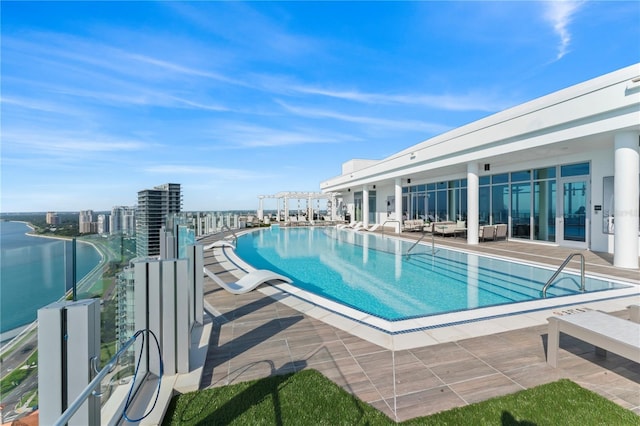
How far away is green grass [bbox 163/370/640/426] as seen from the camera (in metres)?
2.26

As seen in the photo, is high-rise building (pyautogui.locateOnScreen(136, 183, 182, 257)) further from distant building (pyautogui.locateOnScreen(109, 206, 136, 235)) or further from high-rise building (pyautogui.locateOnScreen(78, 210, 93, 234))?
high-rise building (pyautogui.locateOnScreen(78, 210, 93, 234))

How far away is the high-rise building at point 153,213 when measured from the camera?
3.96 metres

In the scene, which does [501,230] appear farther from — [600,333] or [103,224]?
[103,224]

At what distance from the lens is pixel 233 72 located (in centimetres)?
1377

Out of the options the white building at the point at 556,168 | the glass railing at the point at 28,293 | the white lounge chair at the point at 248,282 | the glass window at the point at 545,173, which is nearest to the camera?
the glass railing at the point at 28,293

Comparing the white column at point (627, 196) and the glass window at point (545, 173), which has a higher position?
the glass window at point (545, 173)

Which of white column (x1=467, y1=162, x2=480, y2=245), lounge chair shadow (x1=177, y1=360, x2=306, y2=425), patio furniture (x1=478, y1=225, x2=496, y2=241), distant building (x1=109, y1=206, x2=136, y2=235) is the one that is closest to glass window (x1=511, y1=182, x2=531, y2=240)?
patio furniture (x1=478, y1=225, x2=496, y2=241)

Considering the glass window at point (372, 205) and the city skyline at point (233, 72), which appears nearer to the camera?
the city skyline at point (233, 72)

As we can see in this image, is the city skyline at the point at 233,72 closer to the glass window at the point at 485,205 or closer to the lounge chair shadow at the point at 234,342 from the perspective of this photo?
the lounge chair shadow at the point at 234,342

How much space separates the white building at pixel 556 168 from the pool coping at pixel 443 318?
3852mm

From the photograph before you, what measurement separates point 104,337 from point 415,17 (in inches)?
581

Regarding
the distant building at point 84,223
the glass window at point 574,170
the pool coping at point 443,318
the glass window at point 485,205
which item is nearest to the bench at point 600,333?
the pool coping at point 443,318

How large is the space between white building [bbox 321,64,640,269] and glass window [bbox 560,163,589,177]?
39 mm

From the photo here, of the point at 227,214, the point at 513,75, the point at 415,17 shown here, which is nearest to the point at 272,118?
the point at 227,214
